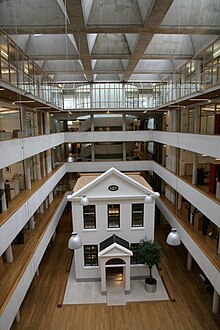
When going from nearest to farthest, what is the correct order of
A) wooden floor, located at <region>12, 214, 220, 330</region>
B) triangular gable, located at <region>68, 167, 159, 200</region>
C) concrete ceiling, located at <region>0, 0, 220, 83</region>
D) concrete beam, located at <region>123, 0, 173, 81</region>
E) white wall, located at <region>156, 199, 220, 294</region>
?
concrete beam, located at <region>123, 0, 173, 81</region> < concrete ceiling, located at <region>0, 0, 220, 83</region> < white wall, located at <region>156, 199, 220, 294</region> < wooden floor, located at <region>12, 214, 220, 330</region> < triangular gable, located at <region>68, 167, 159, 200</region>

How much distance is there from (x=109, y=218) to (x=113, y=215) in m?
0.23

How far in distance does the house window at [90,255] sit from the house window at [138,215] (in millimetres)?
2136

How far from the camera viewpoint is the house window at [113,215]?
39.0ft

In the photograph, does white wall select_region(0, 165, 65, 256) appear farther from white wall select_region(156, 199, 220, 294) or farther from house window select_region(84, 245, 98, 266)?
white wall select_region(156, 199, 220, 294)

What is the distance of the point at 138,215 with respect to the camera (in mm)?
12016

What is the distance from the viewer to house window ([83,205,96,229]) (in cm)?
1175

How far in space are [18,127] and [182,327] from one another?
11008 mm

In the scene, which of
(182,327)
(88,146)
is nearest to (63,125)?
(88,146)

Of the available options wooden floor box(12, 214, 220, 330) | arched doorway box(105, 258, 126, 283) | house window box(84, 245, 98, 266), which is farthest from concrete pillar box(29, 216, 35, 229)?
arched doorway box(105, 258, 126, 283)

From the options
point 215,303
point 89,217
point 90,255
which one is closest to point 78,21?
point 89,217

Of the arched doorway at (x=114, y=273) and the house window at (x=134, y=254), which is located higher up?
the house window at (x=134, y=254)

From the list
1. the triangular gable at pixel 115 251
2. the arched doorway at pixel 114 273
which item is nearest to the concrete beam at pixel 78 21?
the triangular gable at pixel 115 251

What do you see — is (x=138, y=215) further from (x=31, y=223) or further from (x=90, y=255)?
(x=31, y=223)

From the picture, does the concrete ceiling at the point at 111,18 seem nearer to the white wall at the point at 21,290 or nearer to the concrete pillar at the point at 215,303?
the white wall at the point at 21,290
